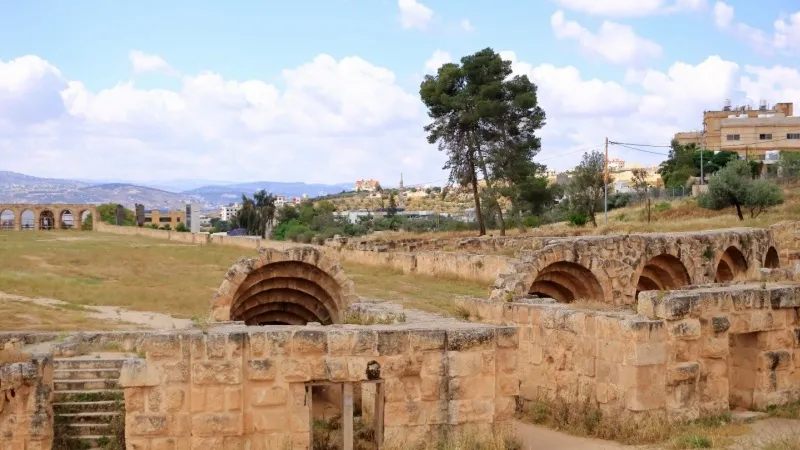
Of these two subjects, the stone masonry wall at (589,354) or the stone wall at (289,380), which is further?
the stone masonry wall at (589,354)

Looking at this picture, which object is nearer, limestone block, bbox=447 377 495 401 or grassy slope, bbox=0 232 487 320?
limestone block, bbox=447 377 495 401

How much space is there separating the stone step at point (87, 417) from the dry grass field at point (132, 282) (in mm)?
6043

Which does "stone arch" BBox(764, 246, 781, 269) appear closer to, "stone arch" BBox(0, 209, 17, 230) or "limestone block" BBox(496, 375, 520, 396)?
"limestone block" BBox(496, 375, 520, 396)

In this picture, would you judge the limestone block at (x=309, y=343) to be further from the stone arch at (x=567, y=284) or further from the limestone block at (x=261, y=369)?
the stone arch at (x=567, y=284)

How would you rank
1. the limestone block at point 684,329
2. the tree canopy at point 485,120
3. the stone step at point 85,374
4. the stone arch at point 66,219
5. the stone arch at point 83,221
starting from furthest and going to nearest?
1. the stone arch at point 66,219
2. the stone arch at point 83,221
3. the tree canopy at point 485,120
4. the stone step at point 85,374
5. the limestone block at point 684,329

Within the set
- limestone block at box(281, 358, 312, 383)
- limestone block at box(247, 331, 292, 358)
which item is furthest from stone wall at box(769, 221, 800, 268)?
limestone block at box(247, 331, 292, 358)

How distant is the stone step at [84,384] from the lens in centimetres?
1035

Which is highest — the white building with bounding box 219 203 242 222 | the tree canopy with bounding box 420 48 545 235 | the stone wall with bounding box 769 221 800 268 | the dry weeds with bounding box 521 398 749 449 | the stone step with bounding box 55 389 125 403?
the tree canopy with bounding box 420 48 545 235

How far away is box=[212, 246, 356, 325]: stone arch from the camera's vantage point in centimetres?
→ 1230

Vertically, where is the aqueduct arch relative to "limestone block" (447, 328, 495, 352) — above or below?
above

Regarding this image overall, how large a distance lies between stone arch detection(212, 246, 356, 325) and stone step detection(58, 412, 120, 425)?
2358 mm

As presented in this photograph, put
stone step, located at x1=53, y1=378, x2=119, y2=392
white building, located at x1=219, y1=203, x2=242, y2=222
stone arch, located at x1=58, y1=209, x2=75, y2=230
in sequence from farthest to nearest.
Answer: white building, located at x1=219, y1=203, x2=242, y2=222 → stone arch, located at x1=58, y1=209, x2=75, y2=230 → stone step, located at x1=53, y1=378, x2=119, y2=392

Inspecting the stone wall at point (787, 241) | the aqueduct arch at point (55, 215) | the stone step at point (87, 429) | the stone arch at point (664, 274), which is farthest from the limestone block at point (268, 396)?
the aqueduct arch at point (55, 215)

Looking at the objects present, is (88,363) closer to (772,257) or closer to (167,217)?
(772,257)
